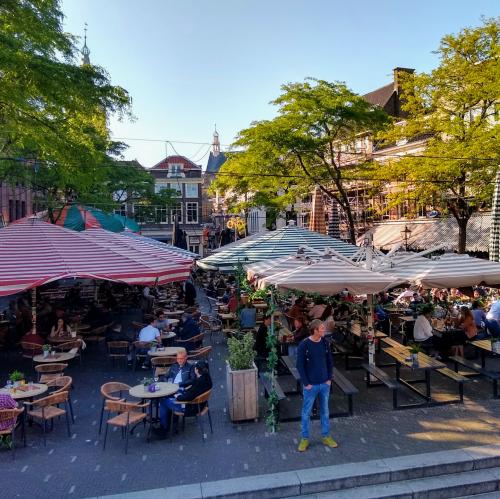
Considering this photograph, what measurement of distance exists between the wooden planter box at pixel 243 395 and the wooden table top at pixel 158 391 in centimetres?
97

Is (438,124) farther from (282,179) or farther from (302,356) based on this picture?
(302,356)

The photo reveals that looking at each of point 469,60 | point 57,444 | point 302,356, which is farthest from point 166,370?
point 469,60

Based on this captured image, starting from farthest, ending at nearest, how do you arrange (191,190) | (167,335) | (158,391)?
(191,190) < (167,335) < (158,391)

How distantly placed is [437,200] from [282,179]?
8.79m

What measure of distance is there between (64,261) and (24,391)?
13.2 feet

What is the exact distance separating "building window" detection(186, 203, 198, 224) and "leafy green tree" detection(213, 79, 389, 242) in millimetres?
33082

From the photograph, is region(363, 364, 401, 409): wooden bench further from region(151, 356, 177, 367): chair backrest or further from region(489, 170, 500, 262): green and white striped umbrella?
region(489, 170, 500, 262): green and white striped umbrella

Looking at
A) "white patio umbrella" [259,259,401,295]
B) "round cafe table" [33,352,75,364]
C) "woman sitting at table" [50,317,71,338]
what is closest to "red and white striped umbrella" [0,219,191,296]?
"round cafe table" [33,352,75,364]

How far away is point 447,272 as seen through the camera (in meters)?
9.84

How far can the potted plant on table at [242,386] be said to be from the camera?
27.8 ft

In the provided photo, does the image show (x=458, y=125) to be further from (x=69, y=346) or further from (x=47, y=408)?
(x=47, y=408)

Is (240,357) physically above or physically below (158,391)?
above

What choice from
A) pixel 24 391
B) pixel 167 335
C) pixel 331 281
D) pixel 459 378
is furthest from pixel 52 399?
pixel 459 378

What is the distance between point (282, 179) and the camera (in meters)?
29.4
